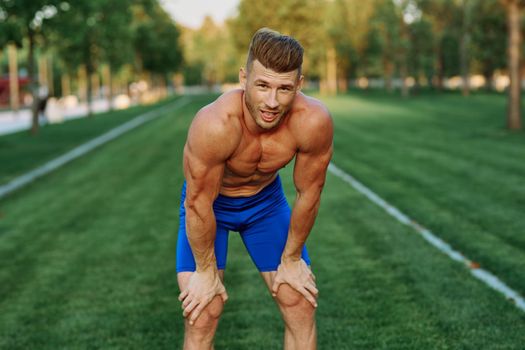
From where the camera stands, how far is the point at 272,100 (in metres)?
3.37

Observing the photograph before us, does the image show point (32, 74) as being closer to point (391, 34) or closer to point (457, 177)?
point (457, 177)

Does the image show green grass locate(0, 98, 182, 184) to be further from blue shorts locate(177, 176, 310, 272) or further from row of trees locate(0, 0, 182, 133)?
blue shorts locate(177, 176, 310, 272)

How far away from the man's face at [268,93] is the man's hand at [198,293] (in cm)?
93

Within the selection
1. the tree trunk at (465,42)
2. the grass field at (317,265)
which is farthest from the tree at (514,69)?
the tree trunk at (465,42)

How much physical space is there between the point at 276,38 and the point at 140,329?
318 centimetres

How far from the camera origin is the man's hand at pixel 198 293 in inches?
148

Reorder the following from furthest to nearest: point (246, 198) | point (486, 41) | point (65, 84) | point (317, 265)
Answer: point (65, 84)
point (486, 41)
point (317, 265)
point (246, 198)

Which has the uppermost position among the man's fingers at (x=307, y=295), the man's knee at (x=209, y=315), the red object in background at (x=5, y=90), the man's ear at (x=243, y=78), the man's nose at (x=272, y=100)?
the red object in background at (x=5, y=90)

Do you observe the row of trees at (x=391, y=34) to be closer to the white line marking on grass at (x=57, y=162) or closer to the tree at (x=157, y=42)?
the tree at (x=157, y=42)

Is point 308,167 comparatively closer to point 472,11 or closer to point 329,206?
point 329,206

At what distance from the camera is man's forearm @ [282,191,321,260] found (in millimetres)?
3740

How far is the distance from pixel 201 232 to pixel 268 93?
0.84m

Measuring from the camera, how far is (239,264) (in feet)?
25.1

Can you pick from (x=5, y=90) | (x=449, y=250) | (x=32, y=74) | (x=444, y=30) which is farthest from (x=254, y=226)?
(x=444, y=30)
